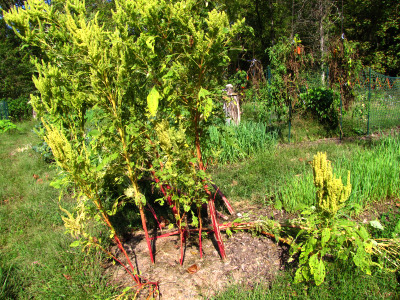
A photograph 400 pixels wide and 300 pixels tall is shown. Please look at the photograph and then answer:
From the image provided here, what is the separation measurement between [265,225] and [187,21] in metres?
1.79

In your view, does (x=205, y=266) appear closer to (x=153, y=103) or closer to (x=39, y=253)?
(x=153, y=103)

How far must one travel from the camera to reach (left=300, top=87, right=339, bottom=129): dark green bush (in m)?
7.24

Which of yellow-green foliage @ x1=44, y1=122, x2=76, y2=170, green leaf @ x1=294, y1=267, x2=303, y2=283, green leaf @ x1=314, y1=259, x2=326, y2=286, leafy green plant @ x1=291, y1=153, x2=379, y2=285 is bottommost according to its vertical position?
green leaf @ x1=294, y1=267, x2=303, y2=283

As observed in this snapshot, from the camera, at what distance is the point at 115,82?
192cm

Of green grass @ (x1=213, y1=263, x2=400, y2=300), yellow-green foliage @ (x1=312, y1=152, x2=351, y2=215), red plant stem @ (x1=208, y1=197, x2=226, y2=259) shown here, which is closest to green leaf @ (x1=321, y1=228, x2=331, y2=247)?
yellow-green foliage @ (x1=312, y1=152, x2=351, y2=215)

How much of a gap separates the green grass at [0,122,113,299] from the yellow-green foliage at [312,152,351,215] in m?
1.64

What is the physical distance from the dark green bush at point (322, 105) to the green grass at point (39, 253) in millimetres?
6315

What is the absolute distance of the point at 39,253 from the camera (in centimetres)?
278

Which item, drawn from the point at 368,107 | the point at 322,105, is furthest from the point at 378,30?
the point at 368,107

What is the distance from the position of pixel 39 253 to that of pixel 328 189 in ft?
8.88

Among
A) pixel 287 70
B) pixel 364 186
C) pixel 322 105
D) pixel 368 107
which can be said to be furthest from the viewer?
pixel 322 105

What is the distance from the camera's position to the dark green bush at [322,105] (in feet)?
23.7

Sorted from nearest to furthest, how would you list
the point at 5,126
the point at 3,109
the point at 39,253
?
the point at 39,253
the point at 5,126
the point at 3,109

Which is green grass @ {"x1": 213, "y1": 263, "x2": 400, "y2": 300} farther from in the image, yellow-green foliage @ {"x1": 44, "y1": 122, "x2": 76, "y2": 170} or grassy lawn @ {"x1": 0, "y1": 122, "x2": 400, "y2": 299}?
yellow-green foliage @ {"x1": 44, "y1": 122, "x2": 76, "y2": 170}
